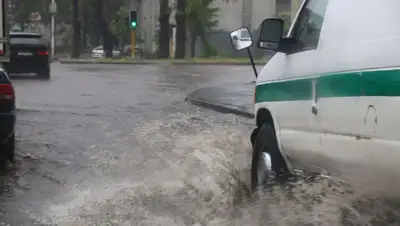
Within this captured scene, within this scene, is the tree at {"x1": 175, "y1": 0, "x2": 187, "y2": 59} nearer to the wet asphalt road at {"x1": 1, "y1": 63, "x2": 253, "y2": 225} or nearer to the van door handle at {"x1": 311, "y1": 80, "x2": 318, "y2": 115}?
the wet asphalt road at {"x1": 1, "y1": 63, "x2": 253, "y2": 225}

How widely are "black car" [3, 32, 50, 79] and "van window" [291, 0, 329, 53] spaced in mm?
19954

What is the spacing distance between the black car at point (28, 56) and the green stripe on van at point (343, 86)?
19803mm

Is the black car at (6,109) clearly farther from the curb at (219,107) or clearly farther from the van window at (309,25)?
the curb at (219,107)

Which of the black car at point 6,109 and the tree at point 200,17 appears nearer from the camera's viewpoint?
the black car at point 6,109

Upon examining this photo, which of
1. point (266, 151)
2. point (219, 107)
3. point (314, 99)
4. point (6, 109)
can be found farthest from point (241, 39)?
point (219, 107)

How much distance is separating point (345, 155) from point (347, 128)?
175mm

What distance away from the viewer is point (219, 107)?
15.3 m

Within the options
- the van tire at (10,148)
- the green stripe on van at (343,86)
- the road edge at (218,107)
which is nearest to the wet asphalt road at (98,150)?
the van tire at (10,148)

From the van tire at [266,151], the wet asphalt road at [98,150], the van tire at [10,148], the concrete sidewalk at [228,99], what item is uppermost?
the van tire at [266,151]

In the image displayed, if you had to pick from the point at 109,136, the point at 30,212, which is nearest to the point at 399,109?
the point at 30,212

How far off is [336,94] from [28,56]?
70.4 ft

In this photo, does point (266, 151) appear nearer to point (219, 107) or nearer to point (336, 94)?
point (336, 94)

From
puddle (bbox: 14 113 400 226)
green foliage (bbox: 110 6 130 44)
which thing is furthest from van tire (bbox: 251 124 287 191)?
green foliage (bbox: 110 6 130 44)

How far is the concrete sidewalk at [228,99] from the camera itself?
1465 centimetres
